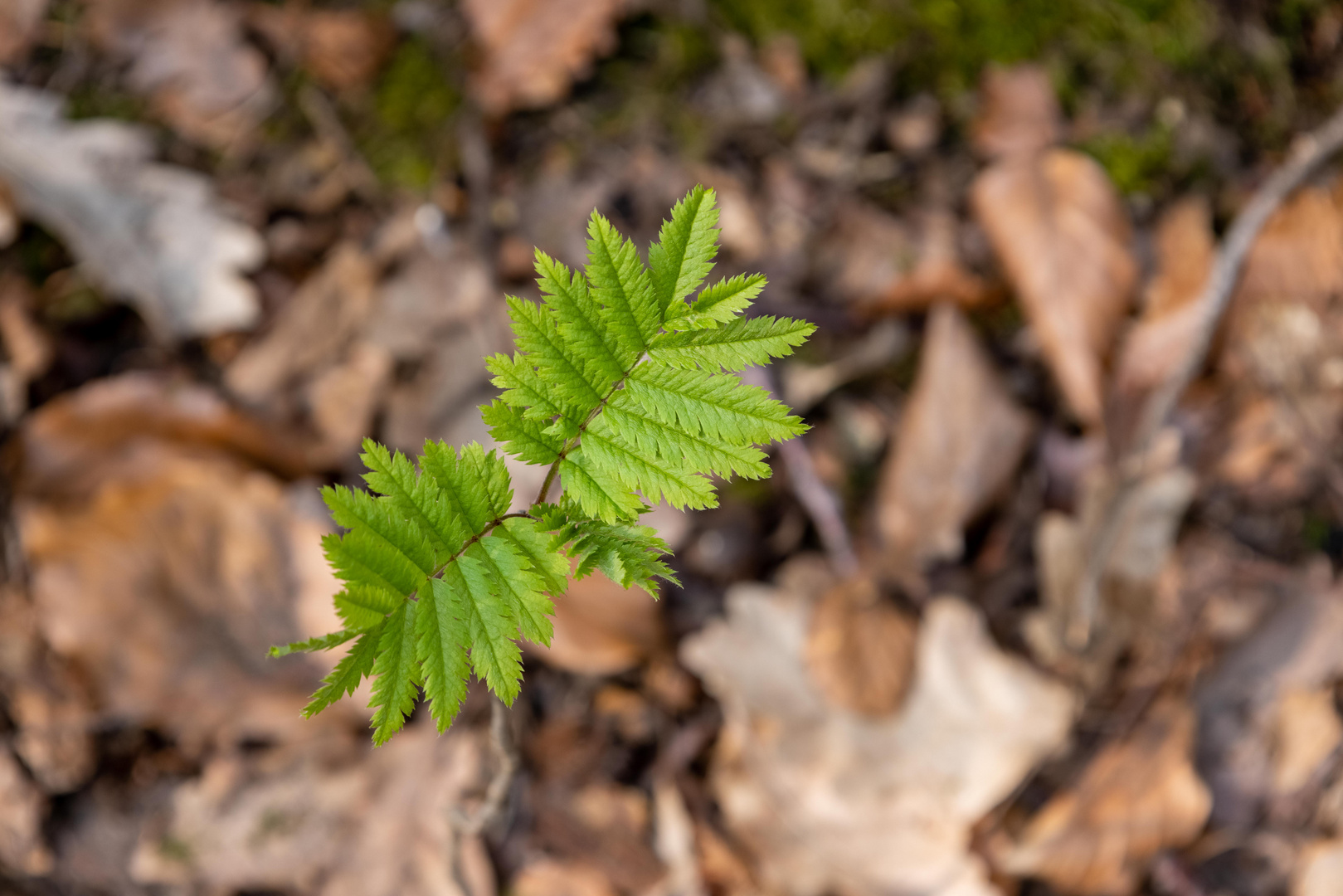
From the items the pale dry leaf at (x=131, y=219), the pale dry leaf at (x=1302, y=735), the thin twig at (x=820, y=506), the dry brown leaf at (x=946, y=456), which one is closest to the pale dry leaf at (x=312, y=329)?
the pale dry leaf at (x=131, y=219)

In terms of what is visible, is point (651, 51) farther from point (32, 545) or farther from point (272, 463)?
point (32, 545)

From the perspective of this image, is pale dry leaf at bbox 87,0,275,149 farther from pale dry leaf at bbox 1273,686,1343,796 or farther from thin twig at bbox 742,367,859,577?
pale dry leaf at bbox 1273,686,1343,796

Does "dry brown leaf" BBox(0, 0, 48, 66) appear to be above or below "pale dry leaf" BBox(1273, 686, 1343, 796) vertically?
above

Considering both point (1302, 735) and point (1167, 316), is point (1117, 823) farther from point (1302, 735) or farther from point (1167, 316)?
point (1167, 316)

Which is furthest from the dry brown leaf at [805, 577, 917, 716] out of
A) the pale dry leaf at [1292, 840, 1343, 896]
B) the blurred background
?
the pale dry leaf at [1292, 840, 1343, 896]

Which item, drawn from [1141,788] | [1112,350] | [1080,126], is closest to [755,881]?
[1141,788]

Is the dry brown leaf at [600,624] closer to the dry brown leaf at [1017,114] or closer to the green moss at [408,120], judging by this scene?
the green moss at [408,120]

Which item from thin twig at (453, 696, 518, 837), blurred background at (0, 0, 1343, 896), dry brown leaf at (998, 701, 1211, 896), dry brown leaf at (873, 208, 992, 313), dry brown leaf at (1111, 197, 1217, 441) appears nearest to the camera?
thin twig at (453, 696, 518, 837)
